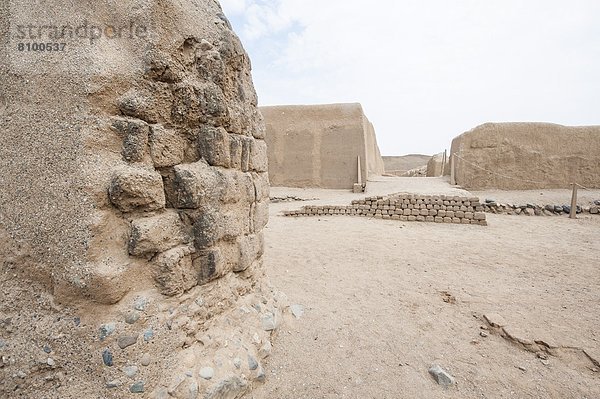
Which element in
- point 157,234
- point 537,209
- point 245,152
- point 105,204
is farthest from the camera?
point 537,209

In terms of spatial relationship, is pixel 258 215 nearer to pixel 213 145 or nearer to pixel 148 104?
pixel 213 145

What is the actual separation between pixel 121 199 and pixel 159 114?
49 centimetres

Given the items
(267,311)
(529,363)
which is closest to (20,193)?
(267,311)

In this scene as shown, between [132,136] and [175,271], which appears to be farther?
[175,271]

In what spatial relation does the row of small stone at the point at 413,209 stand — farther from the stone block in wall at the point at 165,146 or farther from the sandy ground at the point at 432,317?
the stone block in wall at the point at 165,146

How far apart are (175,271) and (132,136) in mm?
698

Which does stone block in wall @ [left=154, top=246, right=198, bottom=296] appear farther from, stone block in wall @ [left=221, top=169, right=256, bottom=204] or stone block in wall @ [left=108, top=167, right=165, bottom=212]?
stone block in wall @ [left=221, top=169, right=256, bottom=204]

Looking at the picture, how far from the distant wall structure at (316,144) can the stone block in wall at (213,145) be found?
30.1ft

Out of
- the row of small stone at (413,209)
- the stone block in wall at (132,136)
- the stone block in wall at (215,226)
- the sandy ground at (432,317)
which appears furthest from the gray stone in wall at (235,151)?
the row of small stone at (413,209)

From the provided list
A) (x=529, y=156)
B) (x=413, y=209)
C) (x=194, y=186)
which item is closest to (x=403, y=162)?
(x=529, y=156)

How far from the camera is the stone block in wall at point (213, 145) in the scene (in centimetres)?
174

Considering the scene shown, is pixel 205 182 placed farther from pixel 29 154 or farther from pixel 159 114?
pixel 29 154

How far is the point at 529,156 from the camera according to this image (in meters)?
9.84

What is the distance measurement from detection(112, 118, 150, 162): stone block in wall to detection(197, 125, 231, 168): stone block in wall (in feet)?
1.08
